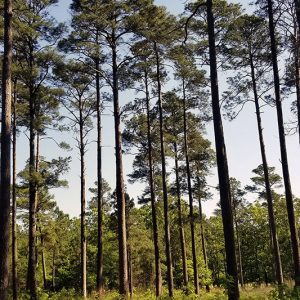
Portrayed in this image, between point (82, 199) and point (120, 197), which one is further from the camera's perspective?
point (82, 199)

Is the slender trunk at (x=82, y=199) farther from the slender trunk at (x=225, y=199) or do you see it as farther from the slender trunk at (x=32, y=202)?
the slender trunk at (x=225, y=199)

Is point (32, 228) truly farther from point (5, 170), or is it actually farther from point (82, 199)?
point (5, 170)

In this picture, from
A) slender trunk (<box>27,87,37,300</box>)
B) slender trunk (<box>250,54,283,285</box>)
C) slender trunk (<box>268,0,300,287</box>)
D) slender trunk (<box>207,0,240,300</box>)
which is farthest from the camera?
slender trunk (<box>250,54,283,285</box>)

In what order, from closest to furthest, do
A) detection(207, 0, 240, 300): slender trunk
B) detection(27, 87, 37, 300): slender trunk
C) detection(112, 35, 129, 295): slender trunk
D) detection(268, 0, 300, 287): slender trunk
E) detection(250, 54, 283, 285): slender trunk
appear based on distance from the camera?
1. detection(207, 0, 240, 300): slender trunk
2. detection(268, 0, 300, 287): slender trunk
3. detection(112, 35, 129, 295): slender trunk
4. detection(27, 87, 37, 300): slender trunk
5. detection(250, 54, 283, 285): slender trunk

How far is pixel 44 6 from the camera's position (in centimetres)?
1814

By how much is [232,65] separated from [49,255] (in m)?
50.2

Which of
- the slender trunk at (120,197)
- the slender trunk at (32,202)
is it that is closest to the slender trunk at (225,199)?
the slender trunk at (120,197)

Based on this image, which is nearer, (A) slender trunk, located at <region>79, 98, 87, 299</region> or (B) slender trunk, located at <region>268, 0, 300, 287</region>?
(B) slender trunk, located at <region>268, 0, 300, 287</region>

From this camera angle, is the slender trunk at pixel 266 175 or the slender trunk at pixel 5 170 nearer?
the slender trunk at pixel 5 170

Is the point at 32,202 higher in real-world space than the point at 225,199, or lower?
higher

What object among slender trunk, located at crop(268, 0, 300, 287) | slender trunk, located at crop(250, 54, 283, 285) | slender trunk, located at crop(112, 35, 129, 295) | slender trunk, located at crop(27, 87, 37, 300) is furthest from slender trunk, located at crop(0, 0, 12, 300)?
slender trunk, located at crop(250, 54, 283, 285)

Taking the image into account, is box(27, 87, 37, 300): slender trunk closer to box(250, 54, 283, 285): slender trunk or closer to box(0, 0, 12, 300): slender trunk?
box(0, 0, 12, 300): slender trunk

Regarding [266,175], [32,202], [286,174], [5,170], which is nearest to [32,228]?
[32,202]

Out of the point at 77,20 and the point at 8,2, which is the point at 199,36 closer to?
the point at 77,20
